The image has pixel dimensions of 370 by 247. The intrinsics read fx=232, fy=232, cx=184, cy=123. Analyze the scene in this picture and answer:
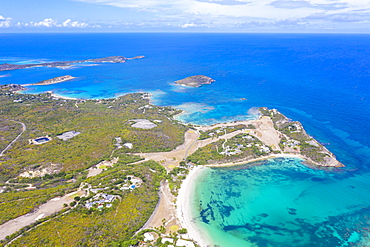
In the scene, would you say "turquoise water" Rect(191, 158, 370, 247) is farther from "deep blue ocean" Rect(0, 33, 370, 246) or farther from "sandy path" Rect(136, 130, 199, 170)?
"sandy path" Rect(136, 130, 199, 170)

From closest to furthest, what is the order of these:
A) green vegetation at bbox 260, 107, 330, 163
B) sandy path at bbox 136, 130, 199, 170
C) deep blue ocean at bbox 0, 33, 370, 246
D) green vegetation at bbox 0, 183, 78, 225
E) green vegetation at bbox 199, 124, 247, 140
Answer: green vegetation at bbox 0, 183, 78, 225 → deep blue ocean at bbox 0, 33, 370, 246 → sandy path at bbox 136, 130, 199, 170 → green vegetation at bbox 260, 107, 330, 163 → green vegetation at bbox 199, 124, 247, 140

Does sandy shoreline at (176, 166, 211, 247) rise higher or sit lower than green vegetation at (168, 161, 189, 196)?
lower

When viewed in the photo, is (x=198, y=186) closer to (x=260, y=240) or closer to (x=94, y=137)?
(x=260, y=240)

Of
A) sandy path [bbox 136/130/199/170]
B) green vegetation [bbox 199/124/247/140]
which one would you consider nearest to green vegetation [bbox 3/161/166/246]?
sandy path [bbox 136/130/199/170]

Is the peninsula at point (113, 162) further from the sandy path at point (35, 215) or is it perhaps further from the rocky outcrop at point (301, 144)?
the rocky outcrop at point (301, 144)

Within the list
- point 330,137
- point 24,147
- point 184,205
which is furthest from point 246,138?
point 24,147

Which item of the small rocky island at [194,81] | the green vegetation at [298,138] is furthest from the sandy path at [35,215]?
the small rocky island at [194,81]
